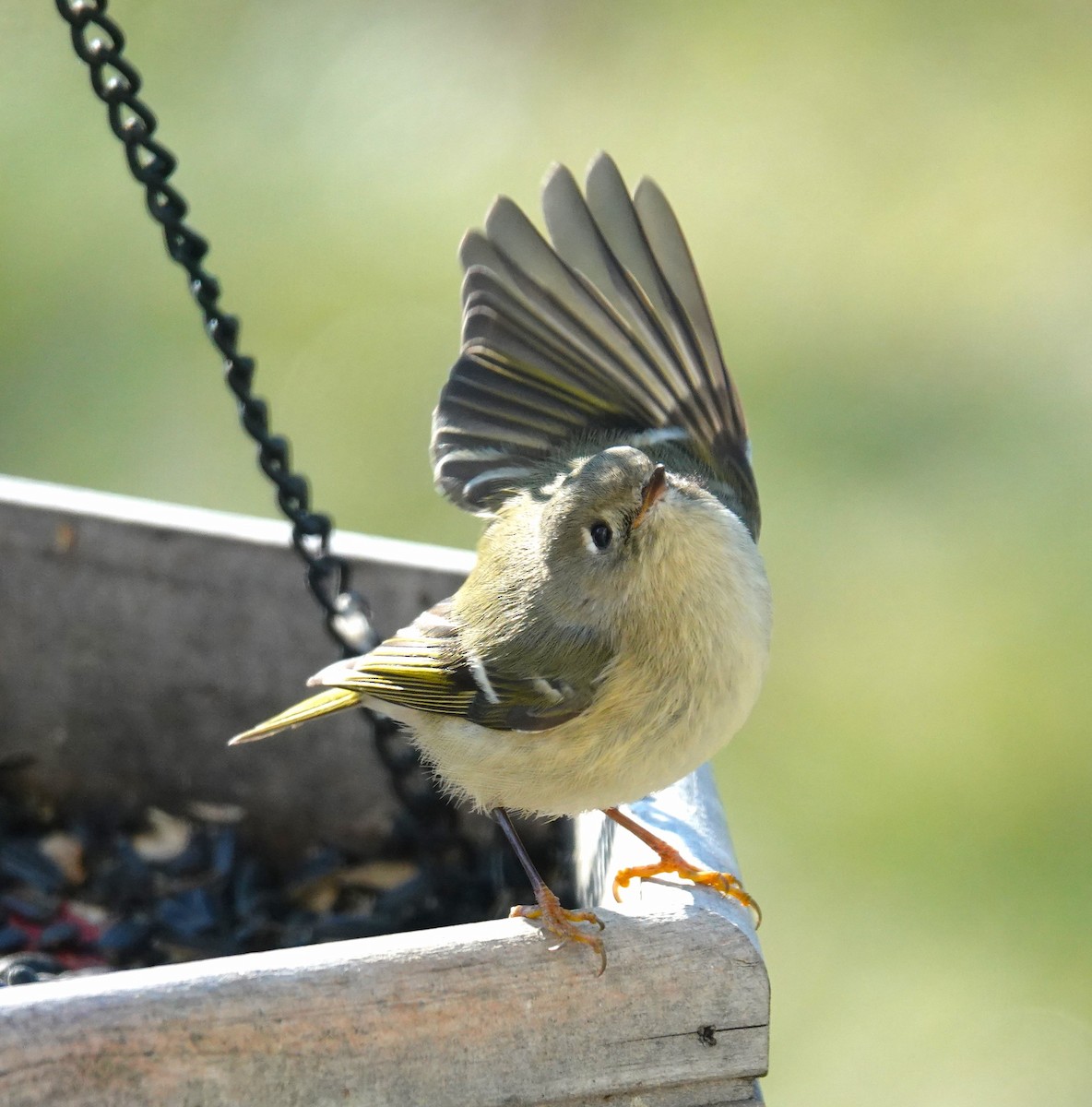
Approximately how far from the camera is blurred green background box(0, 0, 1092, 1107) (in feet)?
10.3

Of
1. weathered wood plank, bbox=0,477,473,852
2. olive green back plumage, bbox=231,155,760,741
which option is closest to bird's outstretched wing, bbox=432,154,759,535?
olive green back plumage, bbox=231,155,760,741

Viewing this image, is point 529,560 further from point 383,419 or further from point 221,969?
point 383,419

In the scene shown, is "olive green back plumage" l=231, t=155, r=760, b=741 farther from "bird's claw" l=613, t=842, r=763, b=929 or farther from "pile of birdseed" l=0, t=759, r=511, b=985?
"pile of birdseed" l=0, t=759, r=511, b=985

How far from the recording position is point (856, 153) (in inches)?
205

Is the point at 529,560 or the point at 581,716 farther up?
the point at 529,560

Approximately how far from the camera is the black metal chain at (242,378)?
1831 mm

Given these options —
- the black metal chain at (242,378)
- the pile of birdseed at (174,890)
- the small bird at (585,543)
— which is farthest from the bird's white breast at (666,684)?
the pile of birdseed at (174,890)

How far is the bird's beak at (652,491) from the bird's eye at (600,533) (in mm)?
60

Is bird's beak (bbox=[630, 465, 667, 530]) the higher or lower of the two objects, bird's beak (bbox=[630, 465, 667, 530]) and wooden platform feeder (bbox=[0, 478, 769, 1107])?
the higher

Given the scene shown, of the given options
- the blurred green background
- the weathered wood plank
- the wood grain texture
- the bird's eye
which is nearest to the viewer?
the wood grain texture

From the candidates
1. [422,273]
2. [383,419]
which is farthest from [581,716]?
[422,273]

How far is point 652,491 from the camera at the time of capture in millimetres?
1692

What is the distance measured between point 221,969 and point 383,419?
3178 millimetres

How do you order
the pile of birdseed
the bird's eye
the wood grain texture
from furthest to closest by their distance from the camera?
the pile of birdseed, the bird's eye, the wood grain texture
